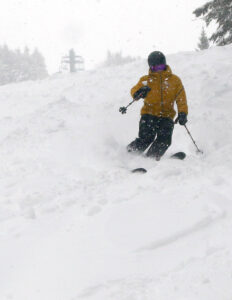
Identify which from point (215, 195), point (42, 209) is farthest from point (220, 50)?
point (42, 209)

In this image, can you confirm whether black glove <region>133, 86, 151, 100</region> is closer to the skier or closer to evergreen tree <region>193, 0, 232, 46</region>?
the skier

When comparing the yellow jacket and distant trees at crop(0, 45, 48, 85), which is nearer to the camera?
the yellow jacket

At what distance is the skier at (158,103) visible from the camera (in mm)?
6249

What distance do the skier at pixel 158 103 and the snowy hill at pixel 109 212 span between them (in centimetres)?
40

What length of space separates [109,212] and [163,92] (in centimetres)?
305

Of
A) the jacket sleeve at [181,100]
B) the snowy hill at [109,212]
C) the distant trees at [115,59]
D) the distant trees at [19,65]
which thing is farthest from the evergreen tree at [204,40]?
the distant trees at [115,59]

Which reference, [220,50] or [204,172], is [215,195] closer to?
[204,172]

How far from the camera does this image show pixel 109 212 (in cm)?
418

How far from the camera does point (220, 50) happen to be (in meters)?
12.3

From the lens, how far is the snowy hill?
302cm

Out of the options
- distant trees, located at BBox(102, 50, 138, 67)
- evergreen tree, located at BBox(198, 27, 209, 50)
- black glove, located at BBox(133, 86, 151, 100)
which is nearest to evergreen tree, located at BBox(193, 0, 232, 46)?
black glove, located at BBox(133, 86, 151, 100)

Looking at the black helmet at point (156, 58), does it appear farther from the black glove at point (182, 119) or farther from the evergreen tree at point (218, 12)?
the evergreen tree at point (218, 12)

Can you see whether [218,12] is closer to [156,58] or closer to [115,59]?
[156,58]

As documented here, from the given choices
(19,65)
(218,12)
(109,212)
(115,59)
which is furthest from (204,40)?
(115,59)
